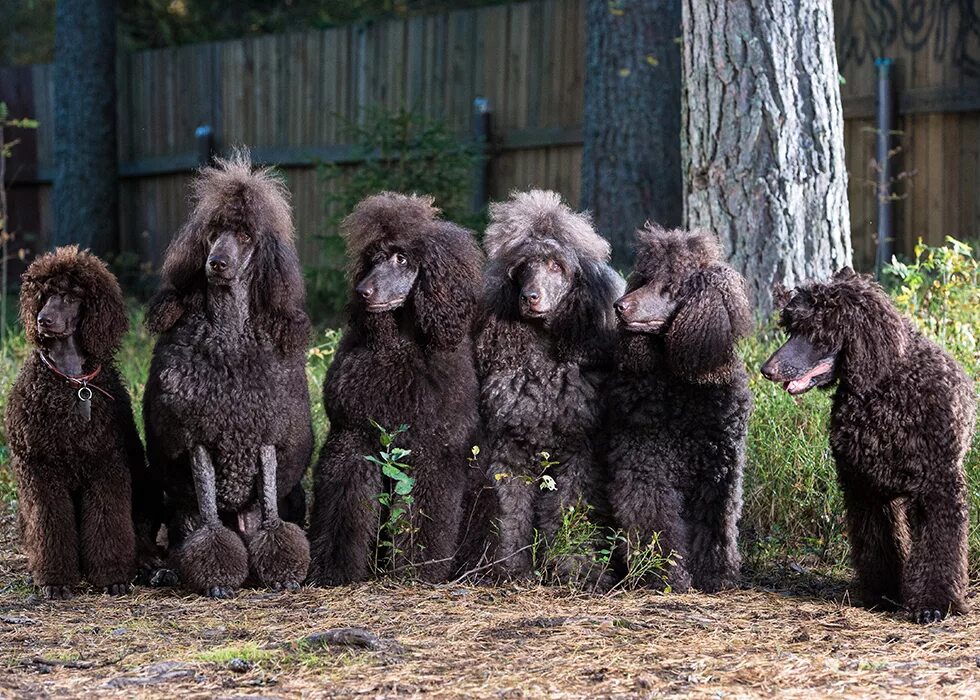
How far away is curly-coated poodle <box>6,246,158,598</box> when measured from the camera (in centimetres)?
473

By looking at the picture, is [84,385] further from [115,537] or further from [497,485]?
[497,485]

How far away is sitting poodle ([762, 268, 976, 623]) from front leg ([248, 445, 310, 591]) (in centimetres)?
187

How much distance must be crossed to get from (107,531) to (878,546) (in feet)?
9.20

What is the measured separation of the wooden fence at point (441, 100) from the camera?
29.3ft

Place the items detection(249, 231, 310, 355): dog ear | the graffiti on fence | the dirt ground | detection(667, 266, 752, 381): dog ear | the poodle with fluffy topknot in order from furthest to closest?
the graffiti on fence → the poodle with fluffy topknot → detection(249, 231, 310, 355): dog ear → detection(667, 266, 752, 381): dog ear → the dirt ground

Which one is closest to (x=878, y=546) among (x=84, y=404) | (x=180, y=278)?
(x=180, y=278)

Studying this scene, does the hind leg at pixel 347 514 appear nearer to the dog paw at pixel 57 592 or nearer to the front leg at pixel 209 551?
the front leg at pixel 209 551

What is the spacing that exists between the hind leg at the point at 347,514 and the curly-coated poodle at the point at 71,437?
72 cm

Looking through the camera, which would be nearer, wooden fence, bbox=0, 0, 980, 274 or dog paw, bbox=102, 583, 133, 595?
dog paw, bbox=102, 583, 133, 595

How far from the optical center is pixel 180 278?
15.7ft

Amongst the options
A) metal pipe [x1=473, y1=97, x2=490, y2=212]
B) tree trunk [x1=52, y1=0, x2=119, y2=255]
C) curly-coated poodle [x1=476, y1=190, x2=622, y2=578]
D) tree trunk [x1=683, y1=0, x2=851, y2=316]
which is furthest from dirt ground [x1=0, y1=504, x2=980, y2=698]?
tree trunk [x1=52, y1=0, x2=119, y2=255]

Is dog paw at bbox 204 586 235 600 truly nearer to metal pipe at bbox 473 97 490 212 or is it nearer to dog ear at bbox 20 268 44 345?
dog ear at bbox 20 268 44 345

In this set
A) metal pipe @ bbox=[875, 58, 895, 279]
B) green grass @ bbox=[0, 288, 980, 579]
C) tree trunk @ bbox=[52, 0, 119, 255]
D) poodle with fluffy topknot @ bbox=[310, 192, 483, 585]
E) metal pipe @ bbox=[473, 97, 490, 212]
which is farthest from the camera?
tree trunk @ bbox=[52, 0, 119, 255]

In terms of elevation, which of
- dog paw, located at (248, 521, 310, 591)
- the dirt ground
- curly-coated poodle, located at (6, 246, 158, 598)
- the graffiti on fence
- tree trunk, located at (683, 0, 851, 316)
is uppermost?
the graffiti on fence
